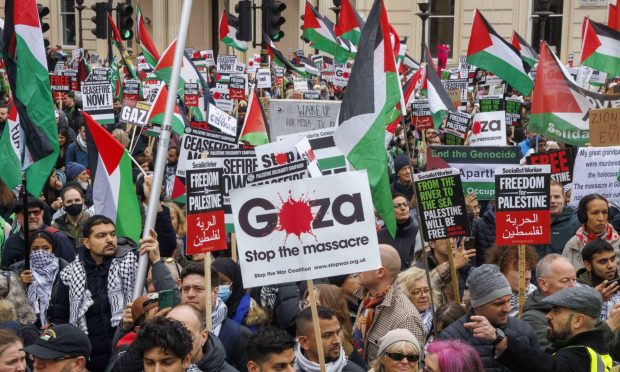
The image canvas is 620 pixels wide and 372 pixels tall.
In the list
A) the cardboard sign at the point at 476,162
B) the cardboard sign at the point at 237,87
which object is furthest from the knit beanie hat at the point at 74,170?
the cardboard sign at the point at 237,87

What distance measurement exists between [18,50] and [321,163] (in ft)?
8.04

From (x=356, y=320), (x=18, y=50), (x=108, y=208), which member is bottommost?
(x=356, y=320)

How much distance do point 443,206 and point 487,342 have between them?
6.32 ft

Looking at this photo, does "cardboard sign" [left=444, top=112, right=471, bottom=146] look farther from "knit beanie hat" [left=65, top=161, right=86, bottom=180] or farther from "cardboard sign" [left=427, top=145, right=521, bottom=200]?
"knit beanie hat" [left=65, top=161, right=86, bottom=180]

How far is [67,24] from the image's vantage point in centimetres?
4581

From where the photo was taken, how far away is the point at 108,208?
823 cm

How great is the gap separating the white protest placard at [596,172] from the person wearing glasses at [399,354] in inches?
189

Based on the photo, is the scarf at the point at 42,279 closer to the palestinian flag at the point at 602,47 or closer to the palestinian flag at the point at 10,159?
the palestinian flag at the point at 10,159

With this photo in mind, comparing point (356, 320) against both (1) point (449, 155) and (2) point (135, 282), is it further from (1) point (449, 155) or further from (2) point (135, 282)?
(1) point (449, 155)

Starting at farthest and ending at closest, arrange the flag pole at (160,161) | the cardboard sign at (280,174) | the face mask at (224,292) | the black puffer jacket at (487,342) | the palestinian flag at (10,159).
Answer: the palestinian flag at (10,159) < the face mask at (224,292) < the flag pole at (160,161) < the cardboard sign at (280,174) < the black puffer jacket at (487,342)

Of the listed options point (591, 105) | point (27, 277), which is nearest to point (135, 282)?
point (27, 277)

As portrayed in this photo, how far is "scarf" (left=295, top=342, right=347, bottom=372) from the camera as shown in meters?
5.83

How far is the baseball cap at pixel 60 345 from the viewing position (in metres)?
5.36

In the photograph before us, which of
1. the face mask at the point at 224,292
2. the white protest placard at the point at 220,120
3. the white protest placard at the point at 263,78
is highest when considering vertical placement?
the white protest placard at the point at 220,120
